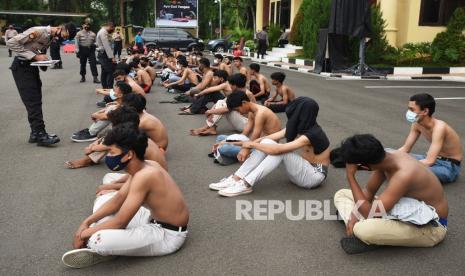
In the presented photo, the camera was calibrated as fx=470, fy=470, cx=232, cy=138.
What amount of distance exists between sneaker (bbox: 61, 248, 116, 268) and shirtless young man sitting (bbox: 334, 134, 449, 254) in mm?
1822

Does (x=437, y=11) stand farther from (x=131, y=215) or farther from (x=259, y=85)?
(x=131, y=215)

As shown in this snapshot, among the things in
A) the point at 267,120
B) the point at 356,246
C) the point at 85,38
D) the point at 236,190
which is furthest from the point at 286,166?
the point at 85,38

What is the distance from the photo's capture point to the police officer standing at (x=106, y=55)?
11.7 m

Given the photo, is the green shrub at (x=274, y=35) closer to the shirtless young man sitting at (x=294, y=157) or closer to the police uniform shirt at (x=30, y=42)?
the police uniform shirt at (x=30, y=42)

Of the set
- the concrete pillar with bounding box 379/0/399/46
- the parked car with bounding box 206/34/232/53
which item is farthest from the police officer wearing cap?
the parked car with bounding box 206/34/232/53

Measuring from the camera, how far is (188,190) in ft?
16.4

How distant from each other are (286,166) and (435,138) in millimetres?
1563

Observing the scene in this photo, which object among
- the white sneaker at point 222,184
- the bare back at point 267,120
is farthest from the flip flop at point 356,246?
the bare back at point 267,120

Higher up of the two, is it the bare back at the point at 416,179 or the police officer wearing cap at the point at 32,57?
the police officer wearing cap at the point at 32,57

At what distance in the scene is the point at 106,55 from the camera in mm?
11680

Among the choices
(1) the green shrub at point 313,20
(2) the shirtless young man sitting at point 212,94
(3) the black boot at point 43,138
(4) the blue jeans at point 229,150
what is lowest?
(3) the black boot at point 43,138

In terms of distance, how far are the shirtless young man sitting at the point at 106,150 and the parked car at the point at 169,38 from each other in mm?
23381

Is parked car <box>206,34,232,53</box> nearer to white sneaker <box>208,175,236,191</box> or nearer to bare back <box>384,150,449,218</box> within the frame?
white sneaker <box>208,175,236,191</box>

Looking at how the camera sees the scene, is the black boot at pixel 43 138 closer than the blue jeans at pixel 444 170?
No
